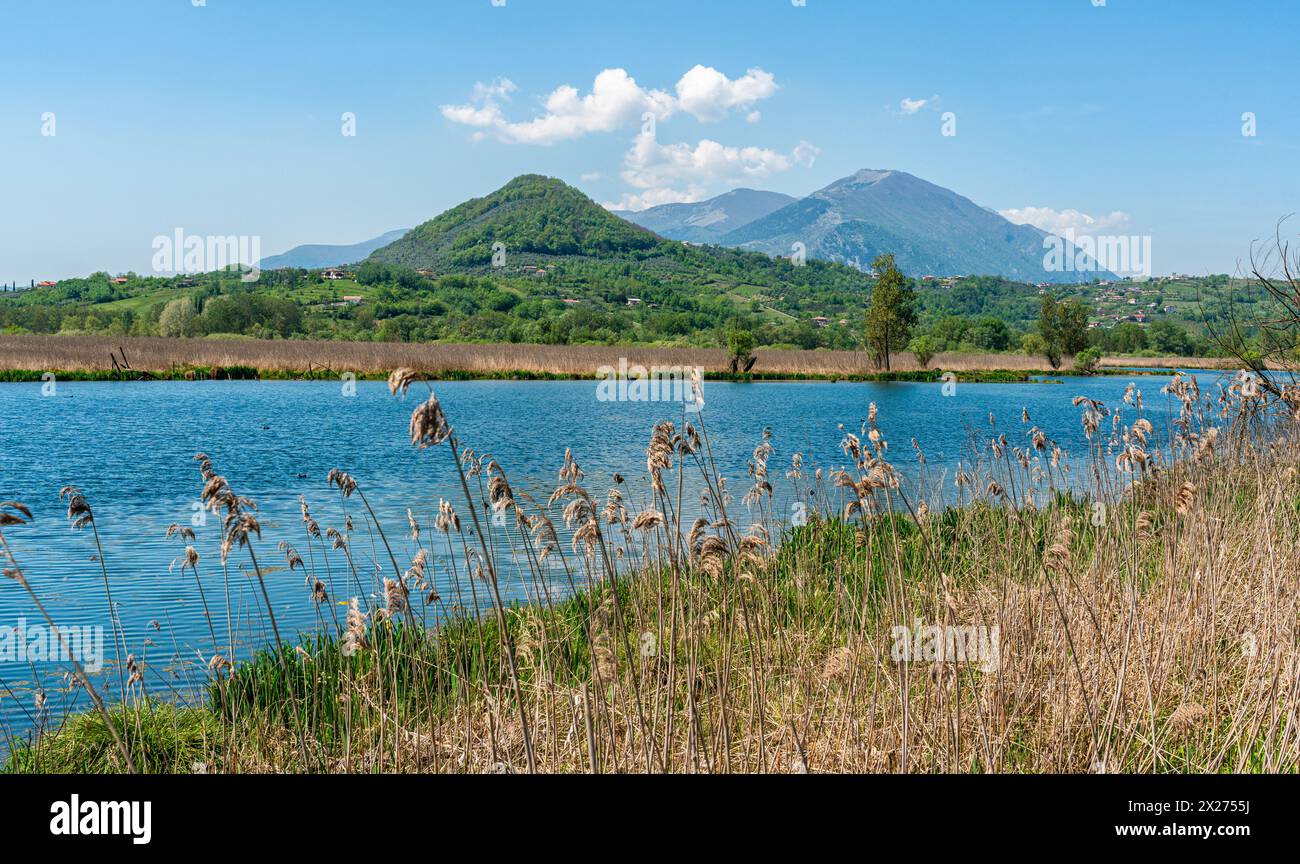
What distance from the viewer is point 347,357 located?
4384 centimetres

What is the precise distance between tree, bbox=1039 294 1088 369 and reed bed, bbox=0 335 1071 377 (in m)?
16.9

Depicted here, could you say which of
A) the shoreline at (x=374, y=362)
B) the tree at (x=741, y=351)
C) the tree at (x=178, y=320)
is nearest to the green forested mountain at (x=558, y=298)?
the tree at (x=178, y=320)

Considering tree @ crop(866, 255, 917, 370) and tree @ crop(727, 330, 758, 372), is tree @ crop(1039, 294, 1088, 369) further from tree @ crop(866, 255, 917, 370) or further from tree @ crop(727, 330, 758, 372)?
tree @ crop(727, 330, 758, 372)

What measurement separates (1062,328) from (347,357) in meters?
55.3

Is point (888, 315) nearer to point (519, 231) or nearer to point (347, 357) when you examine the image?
point (347, 357)

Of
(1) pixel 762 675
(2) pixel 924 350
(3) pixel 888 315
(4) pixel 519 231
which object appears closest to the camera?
(1) pixel 762 675

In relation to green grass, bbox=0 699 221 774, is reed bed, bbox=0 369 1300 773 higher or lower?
higher

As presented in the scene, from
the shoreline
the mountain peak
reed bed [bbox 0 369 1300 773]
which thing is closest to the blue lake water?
reed bed [bbox 0 369 1300 773]

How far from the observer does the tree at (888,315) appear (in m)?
53.2

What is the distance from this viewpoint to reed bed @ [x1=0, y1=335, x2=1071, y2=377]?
3791 cm

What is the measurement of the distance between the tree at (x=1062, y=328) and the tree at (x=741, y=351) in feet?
102

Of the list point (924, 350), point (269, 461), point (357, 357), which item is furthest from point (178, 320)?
point (269, 461)
